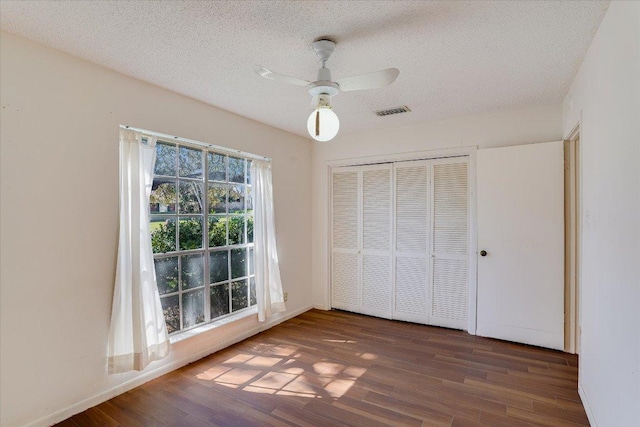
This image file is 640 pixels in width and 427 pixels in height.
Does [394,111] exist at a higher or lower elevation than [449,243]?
higher

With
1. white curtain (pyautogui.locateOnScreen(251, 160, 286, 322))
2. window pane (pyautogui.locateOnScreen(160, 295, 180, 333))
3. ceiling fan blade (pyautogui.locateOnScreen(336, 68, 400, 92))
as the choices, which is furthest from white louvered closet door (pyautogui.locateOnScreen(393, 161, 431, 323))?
window pane (pyautogui.locateOnScreen(160, 295, 180, 333))

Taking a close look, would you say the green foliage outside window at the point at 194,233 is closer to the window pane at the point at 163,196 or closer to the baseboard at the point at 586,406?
the window pane at the point at 163,196

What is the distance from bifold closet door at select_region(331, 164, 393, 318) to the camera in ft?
14.7

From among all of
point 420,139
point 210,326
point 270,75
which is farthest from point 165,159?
point 420,139

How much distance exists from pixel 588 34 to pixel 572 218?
1.92m

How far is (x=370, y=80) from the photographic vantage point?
6.62ft

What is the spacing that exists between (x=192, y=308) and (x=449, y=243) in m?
3.07

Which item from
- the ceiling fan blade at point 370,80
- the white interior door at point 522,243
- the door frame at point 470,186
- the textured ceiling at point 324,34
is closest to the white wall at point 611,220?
the textured ceiling at point 324,34

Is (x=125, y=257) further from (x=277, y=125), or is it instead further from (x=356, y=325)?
(x=356, y=325)

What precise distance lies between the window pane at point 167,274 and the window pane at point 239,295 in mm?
775

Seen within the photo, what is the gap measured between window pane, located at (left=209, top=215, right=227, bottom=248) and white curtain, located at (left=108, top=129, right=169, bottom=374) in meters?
0.80

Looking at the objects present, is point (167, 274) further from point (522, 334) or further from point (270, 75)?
point (522, 334)

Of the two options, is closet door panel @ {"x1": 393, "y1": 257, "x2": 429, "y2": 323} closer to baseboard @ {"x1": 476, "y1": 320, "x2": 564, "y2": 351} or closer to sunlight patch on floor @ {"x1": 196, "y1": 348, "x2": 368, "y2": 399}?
baseboard @ {"x1": 476, "y1": 320, "x2": 564, "y2": 351}

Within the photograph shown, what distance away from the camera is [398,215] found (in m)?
4.38
